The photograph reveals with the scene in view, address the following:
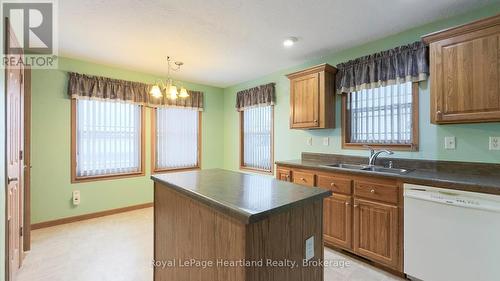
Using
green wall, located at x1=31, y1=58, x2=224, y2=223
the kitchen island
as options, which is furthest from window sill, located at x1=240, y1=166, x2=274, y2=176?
the kitchen island

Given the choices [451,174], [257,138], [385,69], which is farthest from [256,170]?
[451,174]

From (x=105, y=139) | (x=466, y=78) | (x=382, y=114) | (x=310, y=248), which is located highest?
(x=466, y=78)

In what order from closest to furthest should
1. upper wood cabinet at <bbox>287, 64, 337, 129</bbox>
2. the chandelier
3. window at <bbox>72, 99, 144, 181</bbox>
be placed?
the chandelier, upper wood cabinet at <bbox>287, 64, 337, 129</bbox>, window at <bbox>72, 99, 144, 181</bbox>

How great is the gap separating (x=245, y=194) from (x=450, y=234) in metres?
1.67

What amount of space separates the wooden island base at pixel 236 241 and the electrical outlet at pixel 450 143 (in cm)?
173

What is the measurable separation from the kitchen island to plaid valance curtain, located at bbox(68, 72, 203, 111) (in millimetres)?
2640

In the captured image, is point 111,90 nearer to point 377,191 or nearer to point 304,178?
point 304,178

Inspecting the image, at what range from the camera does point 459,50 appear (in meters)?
1.92

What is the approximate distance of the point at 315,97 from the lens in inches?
117

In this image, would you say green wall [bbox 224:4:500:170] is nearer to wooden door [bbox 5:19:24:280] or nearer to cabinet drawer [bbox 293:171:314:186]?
cabinet drawer [bbox 293:171:314:186]

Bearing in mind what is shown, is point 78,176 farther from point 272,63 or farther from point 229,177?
point 272,63

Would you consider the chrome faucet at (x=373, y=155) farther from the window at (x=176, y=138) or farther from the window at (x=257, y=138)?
the window at (x=176, y=138)

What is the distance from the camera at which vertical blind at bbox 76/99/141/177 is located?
3484 mm

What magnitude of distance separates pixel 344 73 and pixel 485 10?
1274 millimetres
